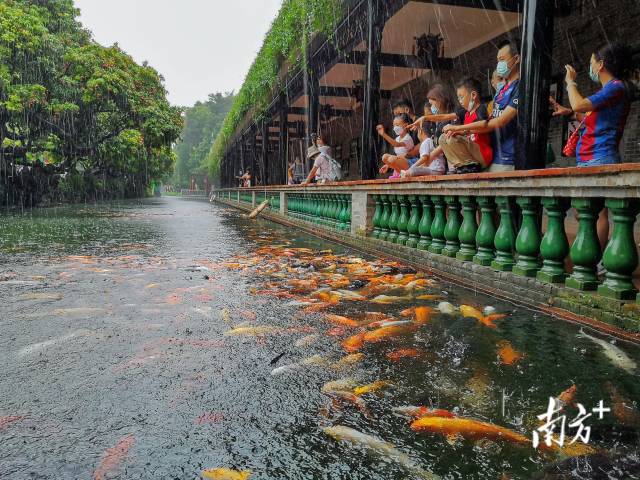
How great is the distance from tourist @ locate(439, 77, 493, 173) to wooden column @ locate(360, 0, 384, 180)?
353cm

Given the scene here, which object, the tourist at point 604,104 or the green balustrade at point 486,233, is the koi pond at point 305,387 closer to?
the green balustrade at point 486,233

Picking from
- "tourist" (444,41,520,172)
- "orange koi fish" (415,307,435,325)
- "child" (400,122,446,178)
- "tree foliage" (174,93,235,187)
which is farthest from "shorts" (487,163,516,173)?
"tree foliage" (174,93,235,187)

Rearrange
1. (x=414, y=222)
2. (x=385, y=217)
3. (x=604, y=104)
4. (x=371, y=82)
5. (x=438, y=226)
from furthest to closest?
1. (x=371, y=82)
2. (x=385, y=217)
3. (x=414, y=222)
4. (x=438, y=226)
5. (x=604, y=104)

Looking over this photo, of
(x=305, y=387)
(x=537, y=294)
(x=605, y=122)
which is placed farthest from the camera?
(x=605, y=122)

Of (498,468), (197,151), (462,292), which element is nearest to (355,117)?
(462,292)

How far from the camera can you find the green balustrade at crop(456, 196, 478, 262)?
5.13 metres

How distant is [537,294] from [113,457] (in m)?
3.42

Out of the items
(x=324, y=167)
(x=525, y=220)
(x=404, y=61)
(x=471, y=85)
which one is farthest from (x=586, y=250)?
(x=404, y=61)

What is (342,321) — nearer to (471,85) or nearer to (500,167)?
(500,167)

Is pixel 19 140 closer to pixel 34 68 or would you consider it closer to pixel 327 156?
pixel 34 68

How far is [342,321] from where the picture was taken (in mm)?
3375

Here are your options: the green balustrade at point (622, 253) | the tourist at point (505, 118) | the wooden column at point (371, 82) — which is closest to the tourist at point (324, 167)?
the wooden column at point (371, 82)

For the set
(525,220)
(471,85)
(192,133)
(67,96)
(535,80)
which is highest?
(192,133)

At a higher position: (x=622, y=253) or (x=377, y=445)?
(x=622, y=253)
